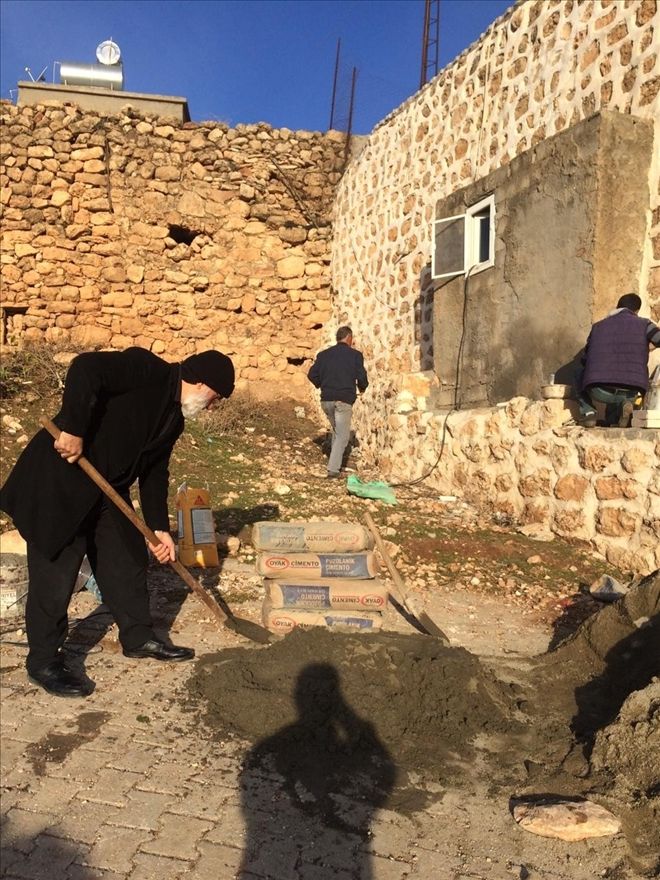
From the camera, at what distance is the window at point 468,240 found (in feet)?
23.6

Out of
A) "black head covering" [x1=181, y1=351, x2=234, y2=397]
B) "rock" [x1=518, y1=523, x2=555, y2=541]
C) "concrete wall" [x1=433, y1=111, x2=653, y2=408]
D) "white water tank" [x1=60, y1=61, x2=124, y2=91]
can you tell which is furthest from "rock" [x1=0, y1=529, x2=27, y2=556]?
"white water tank" [x1=60, y1=61, x2=124, y2=91]

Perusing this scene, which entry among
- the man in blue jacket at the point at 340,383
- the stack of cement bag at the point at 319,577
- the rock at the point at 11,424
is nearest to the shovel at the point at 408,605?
the stack of cement bag at the point at 319,577

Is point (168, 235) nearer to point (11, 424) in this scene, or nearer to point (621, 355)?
point (11, 424)

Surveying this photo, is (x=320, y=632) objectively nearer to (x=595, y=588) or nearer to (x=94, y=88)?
(x=595, y=588)

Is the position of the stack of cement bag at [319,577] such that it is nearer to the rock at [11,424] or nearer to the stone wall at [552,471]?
the stone wall at [552,471]

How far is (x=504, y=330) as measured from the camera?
692cm

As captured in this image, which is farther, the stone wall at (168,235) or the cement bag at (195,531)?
the stone wall at (168,235)

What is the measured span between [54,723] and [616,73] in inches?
260

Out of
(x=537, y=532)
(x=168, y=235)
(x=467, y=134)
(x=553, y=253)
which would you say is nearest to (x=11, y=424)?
(x=168, y=235)

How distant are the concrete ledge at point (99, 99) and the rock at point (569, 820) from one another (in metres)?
11.5

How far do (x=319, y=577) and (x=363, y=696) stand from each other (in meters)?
1.09

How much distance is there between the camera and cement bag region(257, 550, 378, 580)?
4094 mm

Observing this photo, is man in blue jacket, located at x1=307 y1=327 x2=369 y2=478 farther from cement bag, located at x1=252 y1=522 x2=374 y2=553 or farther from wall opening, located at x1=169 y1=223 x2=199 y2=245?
wall opening, located at x1=169 y1=223 x2=199 y2=245

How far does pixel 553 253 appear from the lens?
6176 mm
